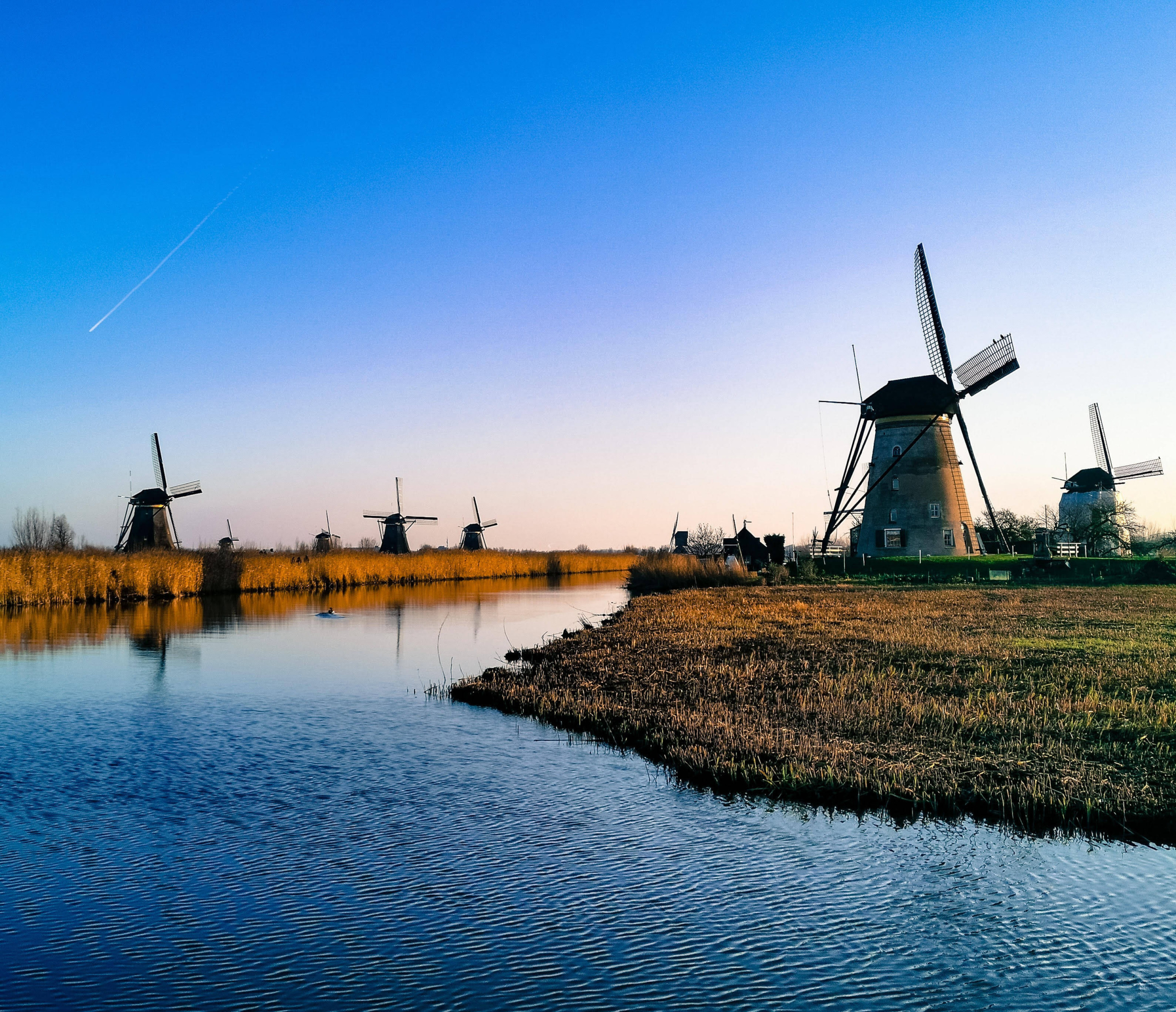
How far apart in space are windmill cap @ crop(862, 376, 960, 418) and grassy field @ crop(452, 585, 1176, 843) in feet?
61.8

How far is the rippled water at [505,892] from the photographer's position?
436 centimetres

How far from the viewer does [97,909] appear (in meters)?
5.34

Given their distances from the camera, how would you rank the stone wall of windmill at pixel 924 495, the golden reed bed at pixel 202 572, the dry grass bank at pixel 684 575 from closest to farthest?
the golden reed bed at pixel 202 572 → the dry grass bank at pixel 684 575 → the stone wall of windmill at pixel 924 495

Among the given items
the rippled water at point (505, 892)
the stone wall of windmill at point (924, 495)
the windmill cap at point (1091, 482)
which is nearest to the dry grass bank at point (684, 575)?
the stone wall of windmill at point (924, 495)

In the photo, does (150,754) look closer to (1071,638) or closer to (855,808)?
(855,808)

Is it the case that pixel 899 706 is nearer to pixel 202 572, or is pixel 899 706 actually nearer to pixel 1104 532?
pixel 202 572

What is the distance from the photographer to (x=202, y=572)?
125 ft

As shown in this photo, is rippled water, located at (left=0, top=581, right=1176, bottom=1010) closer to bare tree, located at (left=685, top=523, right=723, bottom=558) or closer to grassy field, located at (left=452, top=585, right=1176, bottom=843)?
grassy field, located at (left=452, top=585, right=1176, bottom=843)

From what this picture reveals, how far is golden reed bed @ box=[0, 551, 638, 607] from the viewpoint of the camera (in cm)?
3020

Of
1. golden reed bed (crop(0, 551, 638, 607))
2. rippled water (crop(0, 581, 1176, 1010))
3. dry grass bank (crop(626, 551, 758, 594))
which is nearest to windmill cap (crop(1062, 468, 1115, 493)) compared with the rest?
dry grass bank (crop(626, 551, 758, 594))

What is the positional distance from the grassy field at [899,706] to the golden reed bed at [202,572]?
854 inches

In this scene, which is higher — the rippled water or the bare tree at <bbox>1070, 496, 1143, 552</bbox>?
the bare tree at <bbox>1070, 496, 1143, 552</bbox>

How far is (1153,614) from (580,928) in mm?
20047

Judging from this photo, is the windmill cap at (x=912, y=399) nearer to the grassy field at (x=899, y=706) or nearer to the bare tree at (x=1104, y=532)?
the bare tree at (x=1104, y=532)
